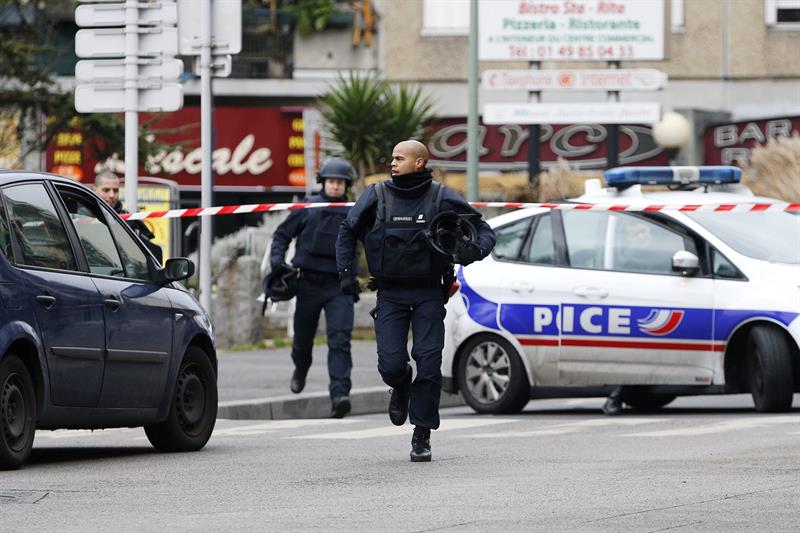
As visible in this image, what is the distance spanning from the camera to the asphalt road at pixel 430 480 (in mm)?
7469

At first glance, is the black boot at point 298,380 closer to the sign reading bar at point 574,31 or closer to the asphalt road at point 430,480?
the asphalt road at point 430,480

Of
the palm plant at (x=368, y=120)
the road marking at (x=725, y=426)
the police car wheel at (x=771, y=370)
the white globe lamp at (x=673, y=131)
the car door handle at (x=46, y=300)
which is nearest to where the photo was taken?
the car door handle at (x=46, y=300)

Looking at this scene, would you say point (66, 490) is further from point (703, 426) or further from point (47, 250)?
point (703, 426)

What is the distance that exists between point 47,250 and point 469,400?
5532 millimetres

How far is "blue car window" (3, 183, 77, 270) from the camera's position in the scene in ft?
31.4

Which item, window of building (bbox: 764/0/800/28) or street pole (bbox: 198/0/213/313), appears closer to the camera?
street pole (bbox: 198/0/213/313)

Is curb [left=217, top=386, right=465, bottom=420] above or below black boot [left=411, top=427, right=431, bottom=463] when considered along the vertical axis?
below

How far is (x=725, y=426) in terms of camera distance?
1248cm

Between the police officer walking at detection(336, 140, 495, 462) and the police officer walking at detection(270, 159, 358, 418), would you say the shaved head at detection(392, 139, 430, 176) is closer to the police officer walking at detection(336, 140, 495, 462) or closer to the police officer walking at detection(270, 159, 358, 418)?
the police officer walking at detection(336, 140, 495, 462)

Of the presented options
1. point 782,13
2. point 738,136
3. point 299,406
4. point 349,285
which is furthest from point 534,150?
point 349,285

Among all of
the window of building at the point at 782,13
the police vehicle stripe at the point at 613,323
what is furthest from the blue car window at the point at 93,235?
the window of building at the point at 782,13

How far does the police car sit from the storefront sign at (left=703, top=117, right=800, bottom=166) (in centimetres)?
2031

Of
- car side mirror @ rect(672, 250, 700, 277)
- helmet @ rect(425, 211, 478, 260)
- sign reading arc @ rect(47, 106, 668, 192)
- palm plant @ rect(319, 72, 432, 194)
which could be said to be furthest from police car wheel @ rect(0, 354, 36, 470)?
sign reading arc @ rect(47, 106, 668, 192)

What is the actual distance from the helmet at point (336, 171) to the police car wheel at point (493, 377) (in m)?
1.55
